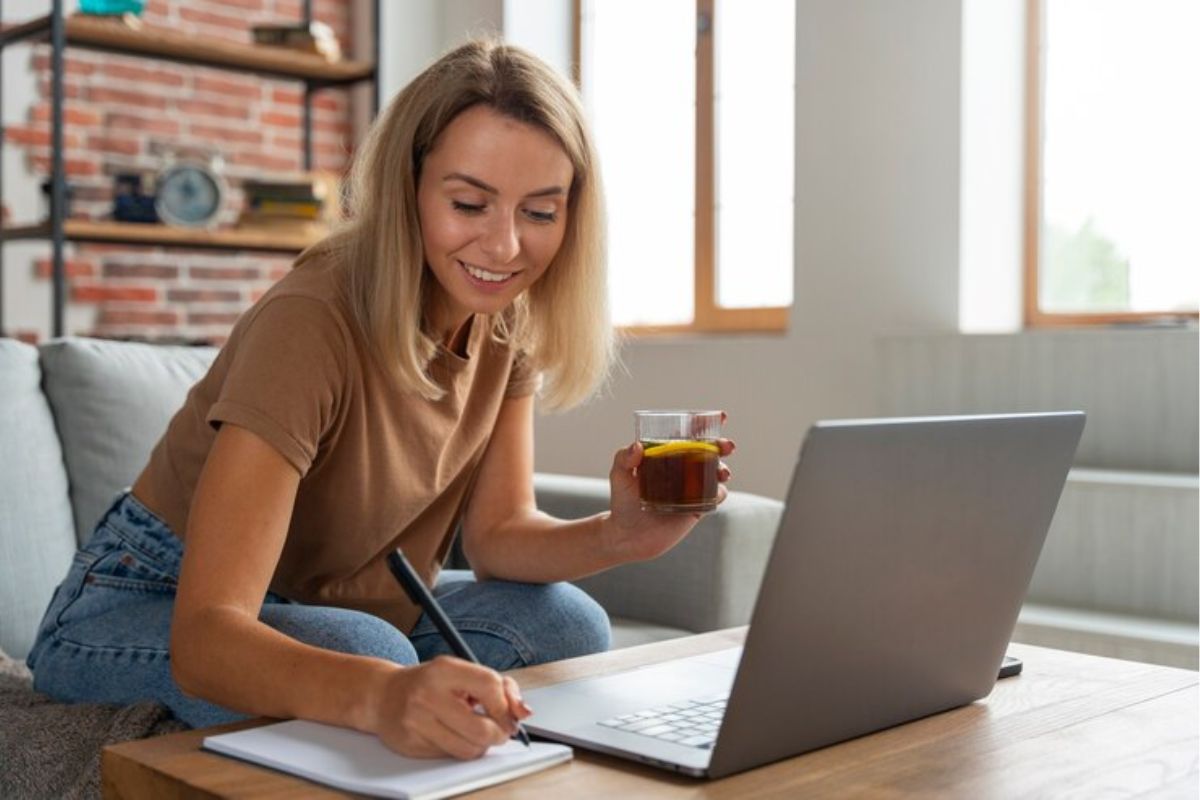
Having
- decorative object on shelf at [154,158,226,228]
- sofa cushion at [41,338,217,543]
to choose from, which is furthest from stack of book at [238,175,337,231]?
sofa cushion at [41,338,217,543]

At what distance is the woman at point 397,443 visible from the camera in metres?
1.29

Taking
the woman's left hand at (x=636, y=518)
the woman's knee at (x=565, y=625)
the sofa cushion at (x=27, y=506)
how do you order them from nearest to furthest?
1. the woman's left hand at (x=636, y=518)
2. the woman's knee at (x=565, y=625)
3. the sofa cushion at (x=27, y=506)

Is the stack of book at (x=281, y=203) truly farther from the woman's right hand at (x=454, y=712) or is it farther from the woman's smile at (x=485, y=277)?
the woman's right hand at (x=454, y=712)

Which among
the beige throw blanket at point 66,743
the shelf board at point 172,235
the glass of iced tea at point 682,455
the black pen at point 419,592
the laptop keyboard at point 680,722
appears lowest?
the beige throw blanket at point 66,743

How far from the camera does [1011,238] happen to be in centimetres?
352

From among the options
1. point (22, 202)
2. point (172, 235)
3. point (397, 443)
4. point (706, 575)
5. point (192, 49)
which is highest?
point (192, 49)

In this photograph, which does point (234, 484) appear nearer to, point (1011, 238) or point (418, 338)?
point (418, 338)

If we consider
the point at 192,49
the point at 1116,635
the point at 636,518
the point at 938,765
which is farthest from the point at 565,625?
the point at 192,49

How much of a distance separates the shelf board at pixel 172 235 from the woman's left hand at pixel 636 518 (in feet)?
7.59

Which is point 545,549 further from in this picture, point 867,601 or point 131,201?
point 131,201

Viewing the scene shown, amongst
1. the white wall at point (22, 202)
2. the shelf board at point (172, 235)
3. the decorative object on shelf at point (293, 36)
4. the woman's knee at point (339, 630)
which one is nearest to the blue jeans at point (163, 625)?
the woman's knee at point (339, 630)

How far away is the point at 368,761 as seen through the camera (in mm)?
970

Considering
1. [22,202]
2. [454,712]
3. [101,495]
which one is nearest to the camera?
[454,712]

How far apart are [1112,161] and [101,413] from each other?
7.92 ft
